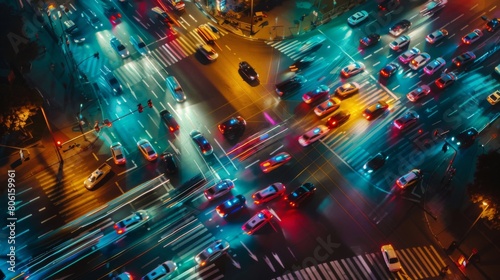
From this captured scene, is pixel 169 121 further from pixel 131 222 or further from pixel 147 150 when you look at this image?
pixel 131 222

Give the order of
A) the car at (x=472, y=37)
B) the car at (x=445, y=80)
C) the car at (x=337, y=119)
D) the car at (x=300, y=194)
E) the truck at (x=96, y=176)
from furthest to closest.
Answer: the car at (x=472, y=37)
the car at (x=445, y=80)
the car at (x=337, y=119)
the truck at (x=96, y=176)
the car at (x=300, y=194)

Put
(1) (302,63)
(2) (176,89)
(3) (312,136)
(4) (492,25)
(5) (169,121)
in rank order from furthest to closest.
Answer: (4) (492,25)
(1) (302,63)
(2) (176,89)
(5) (169,121)
(3) (312,136)

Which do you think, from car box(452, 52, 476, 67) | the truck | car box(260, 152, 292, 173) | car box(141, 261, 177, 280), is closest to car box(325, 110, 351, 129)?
car box(260, 152, 292, 173)

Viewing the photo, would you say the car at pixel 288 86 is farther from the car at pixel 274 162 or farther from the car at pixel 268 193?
the car at pixel 268 193

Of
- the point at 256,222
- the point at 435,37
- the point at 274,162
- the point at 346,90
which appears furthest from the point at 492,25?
the point at 256,222

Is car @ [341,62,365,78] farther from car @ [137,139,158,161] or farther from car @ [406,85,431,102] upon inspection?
car @ [137,139,158,161]

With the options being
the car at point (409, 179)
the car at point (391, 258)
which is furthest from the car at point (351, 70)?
the car at point (391, 258)
